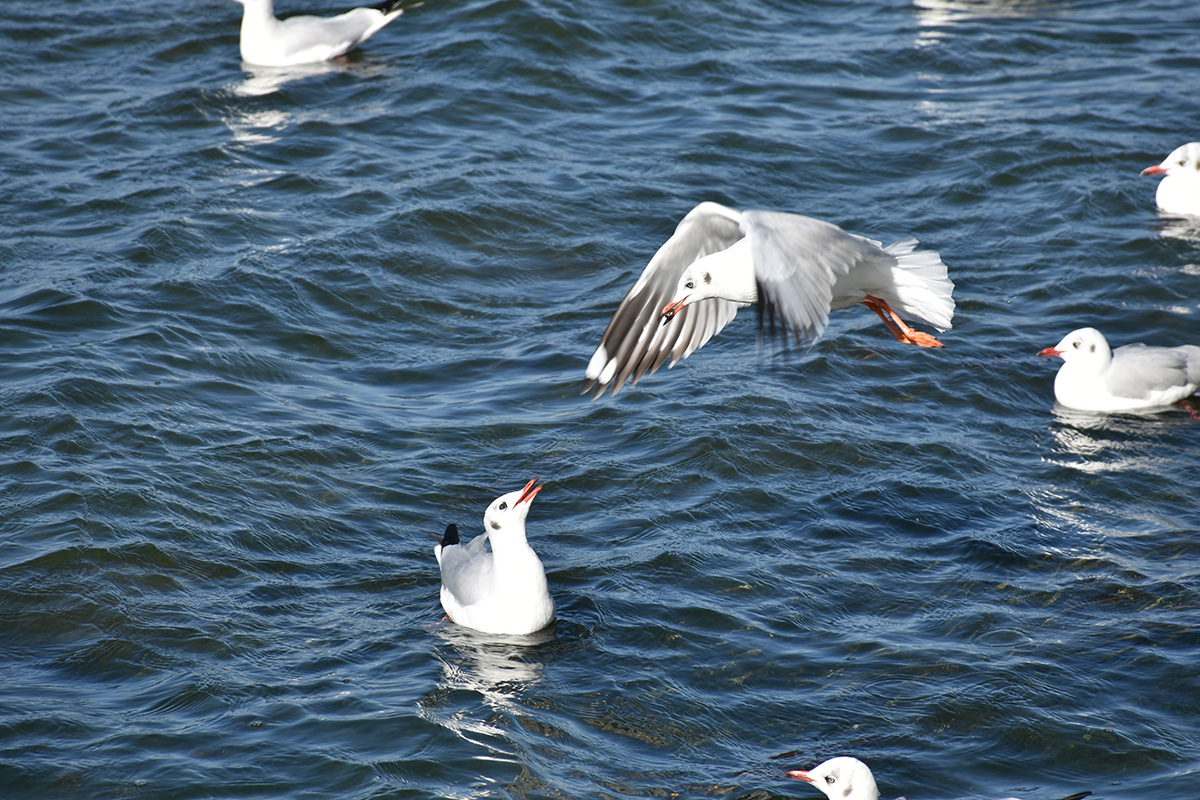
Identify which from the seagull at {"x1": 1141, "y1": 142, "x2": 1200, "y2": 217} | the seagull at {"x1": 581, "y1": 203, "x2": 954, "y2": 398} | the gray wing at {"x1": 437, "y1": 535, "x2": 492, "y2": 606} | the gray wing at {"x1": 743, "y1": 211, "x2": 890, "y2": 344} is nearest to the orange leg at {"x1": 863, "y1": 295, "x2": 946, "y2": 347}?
the seagull at {"x1": 581, "y1": 203, "x2": 954, "y2": 398}

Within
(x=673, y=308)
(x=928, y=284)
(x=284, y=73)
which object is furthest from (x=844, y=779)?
(x=284, y=73)

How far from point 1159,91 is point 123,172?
10.5m

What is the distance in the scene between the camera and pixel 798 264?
601 cm

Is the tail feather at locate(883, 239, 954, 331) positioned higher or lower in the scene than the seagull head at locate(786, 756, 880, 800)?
higher

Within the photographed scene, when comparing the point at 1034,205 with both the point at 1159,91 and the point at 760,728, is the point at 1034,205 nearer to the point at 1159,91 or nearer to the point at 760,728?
the point at 1159,91

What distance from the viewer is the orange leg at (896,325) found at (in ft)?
25.4

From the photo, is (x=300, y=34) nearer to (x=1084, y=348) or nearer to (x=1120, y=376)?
(x=1084, y=348)

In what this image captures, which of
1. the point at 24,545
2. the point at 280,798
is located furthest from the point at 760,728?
the point at 24,545

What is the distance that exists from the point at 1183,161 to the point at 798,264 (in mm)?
6959

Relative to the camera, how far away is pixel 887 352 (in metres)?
9.52

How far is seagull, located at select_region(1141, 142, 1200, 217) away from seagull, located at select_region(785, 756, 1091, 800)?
7.59m

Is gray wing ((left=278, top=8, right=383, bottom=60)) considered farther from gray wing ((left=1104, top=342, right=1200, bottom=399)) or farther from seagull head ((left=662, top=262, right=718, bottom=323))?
gray wing ((left=1104, top=342, right=1200, bottom=399))

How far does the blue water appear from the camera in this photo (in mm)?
5812

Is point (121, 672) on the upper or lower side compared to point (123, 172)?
lower
